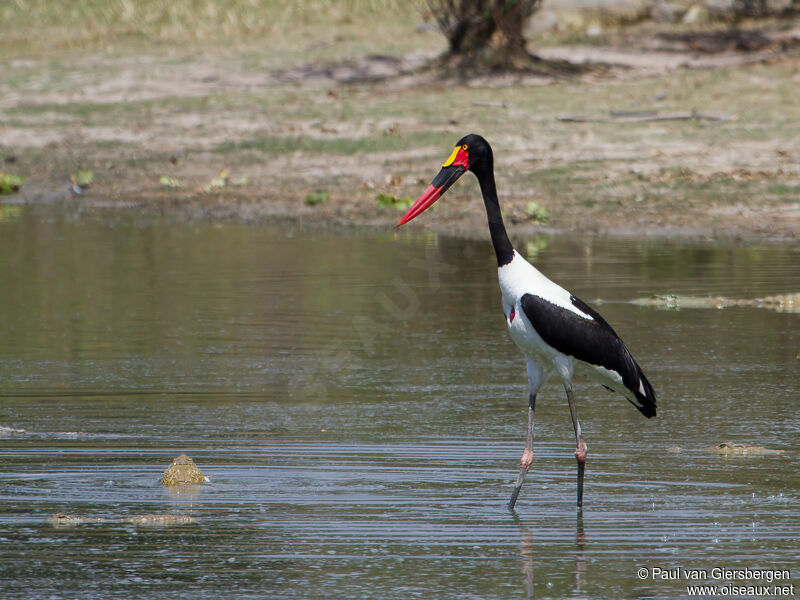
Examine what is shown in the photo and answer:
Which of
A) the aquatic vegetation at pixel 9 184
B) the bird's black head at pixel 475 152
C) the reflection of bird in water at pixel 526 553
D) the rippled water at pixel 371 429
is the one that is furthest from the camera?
the aquatic vegetation at pixel 9 184

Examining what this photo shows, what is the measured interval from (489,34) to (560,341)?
1199cm

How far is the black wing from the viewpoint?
567 centimetres

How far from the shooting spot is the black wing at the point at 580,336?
18.6 ft

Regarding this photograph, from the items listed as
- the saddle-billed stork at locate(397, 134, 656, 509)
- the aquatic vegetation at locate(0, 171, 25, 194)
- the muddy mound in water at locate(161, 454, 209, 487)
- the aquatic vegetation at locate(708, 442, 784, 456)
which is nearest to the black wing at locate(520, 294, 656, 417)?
the saddle-billed stork at locate(397, 134, 656, 509)

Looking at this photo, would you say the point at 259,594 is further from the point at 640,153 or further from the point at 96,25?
the point at 96,25

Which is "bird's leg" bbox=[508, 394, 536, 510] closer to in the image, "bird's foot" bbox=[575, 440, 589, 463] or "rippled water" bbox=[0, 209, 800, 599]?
"rippled water" bbox=[0, 209, 800, 599]

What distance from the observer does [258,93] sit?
662 inches

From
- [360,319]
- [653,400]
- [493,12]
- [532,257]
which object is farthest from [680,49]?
[653,400]

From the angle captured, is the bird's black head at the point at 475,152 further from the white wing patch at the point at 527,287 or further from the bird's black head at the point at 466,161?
the white wing patch at the point at 527,287

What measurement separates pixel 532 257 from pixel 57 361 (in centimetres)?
425

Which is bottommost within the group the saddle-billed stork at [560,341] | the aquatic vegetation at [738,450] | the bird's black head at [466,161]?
the aquatic vegetation at [738,450]

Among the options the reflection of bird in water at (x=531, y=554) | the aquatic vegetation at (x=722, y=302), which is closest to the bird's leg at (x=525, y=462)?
the reflection of bird in water at (x=531, y=554)

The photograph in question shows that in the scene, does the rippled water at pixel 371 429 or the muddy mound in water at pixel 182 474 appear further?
the muddy mound in water at pixel 182 474

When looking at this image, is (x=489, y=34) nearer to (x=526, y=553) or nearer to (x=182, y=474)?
(x=182, y=474)
